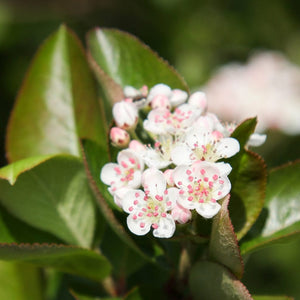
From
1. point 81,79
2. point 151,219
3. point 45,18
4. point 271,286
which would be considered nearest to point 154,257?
point 151,219

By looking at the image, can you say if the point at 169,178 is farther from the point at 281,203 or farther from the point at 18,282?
the point at 18,282

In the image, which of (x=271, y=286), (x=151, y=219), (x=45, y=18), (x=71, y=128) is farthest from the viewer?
(x=45, y=18)

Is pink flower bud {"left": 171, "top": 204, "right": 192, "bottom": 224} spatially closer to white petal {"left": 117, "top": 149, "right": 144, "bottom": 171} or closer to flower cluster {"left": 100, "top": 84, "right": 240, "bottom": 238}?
flower cluster {"left": 100, "top": 84, "right": 240, "bottom": 238}

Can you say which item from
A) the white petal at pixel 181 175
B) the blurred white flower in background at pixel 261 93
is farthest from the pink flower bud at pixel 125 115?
the blurred white flower in background at pixel 261 93

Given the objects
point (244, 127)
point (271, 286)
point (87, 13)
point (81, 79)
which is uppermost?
point (244, 127)

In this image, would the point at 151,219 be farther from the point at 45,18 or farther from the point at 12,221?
the point at 45,18

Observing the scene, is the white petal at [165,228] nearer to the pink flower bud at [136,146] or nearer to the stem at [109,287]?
the pink flower bud at [136,146]

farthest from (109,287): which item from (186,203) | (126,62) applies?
(126,62)

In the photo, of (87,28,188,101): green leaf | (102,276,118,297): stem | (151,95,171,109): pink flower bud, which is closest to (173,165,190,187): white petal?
(151,95,171,109): pink flower bud
